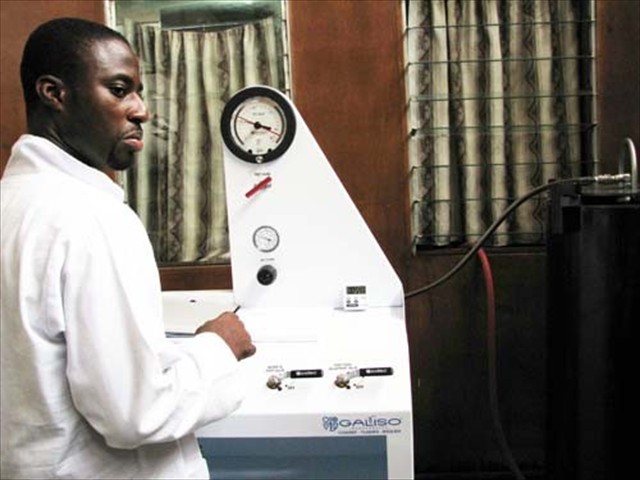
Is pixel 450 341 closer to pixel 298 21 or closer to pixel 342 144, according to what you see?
pixel 342 144

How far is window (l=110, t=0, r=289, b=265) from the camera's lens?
2.20 metres

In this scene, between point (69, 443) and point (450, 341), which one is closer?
point (69, 443)

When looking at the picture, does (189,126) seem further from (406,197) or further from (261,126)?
(406,197)

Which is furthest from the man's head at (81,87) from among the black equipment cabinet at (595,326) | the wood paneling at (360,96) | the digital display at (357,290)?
the wood paneling at (360,96)

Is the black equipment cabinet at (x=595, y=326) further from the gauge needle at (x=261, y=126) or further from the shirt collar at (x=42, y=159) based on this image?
the shirt collar at (x=42, y=159)

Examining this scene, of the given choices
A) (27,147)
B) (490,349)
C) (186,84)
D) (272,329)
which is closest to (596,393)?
(490,349)

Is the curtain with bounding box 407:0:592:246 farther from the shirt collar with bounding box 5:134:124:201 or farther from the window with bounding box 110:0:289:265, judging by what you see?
the shirt collar with bounding box 5:134:124:201

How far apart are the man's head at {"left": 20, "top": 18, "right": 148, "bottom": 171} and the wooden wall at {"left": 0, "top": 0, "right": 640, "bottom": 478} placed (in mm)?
1246

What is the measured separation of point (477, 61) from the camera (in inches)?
84.4

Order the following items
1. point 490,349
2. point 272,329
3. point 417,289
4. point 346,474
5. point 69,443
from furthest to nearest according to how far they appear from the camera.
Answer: point 417,289, point 490,349, point 272,329, point 346,474, point 69,443

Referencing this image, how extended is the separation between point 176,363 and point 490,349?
1.40m

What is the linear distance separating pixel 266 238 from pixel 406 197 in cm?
74

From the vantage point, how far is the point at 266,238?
1.61 meters

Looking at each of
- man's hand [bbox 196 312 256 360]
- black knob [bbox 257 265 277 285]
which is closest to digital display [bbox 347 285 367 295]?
black knob [bbox 257 265 277 285]
